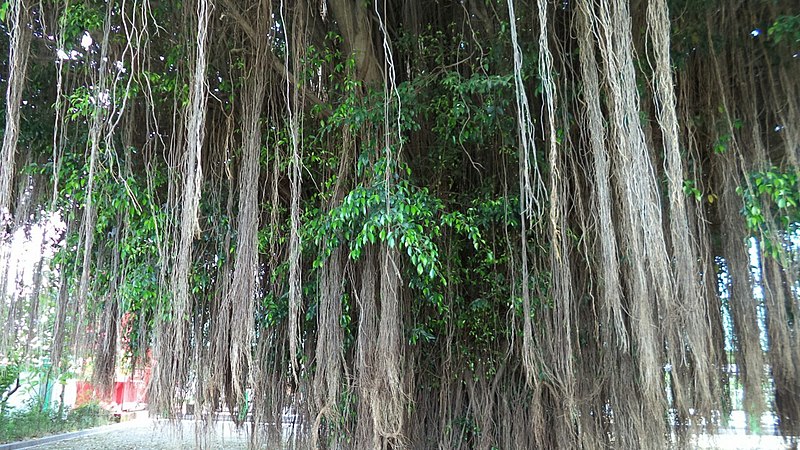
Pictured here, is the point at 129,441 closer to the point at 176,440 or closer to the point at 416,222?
the point at 176,440

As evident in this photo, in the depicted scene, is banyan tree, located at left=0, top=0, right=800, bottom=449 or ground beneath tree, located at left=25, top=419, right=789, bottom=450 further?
ground beneath tree, located at left=25, top=419, right=789, bottom=450

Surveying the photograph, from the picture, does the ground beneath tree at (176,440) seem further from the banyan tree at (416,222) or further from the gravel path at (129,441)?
the banyan tree at (416,222)

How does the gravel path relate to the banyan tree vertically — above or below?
below

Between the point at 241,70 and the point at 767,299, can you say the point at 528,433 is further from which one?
the point at 241,70

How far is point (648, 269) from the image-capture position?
7.90 ft

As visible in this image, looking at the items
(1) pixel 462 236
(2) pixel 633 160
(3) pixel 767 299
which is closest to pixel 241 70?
(1) pixel 462 236

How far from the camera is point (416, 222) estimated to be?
109 inches

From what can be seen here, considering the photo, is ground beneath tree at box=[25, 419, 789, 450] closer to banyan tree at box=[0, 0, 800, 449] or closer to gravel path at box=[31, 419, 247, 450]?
gravel path at box=[31, 419, 247, 450]

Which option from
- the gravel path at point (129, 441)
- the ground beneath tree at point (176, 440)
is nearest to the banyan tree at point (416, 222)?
the ground beneath tree at point (176, 440)

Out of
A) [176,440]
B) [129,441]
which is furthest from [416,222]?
[129,441]

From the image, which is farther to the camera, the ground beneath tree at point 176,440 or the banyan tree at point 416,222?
the ground beneath tree at point 176,440

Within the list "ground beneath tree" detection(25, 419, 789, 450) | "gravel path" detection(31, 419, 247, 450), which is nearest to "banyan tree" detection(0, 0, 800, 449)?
"ground beneath tree" detection(25, 419, 789, 450)

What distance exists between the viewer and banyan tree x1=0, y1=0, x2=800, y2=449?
271cm

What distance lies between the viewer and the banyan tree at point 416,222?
107 inches
